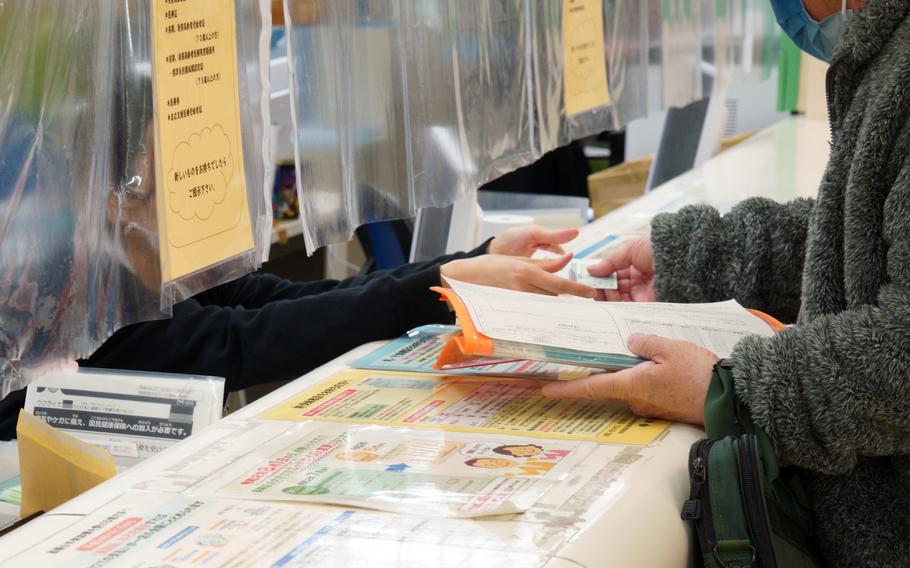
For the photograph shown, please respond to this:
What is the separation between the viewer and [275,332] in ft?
4.51

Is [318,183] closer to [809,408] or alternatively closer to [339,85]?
[339,85]

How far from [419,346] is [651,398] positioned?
36 centimetres

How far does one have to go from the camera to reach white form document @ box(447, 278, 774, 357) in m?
1.03

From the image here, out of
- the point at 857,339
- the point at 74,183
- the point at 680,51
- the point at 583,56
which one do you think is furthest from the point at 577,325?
the point at 680,51

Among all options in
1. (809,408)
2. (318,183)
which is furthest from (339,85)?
(809,408)

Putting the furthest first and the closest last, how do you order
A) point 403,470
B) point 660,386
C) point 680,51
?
point 680,51 < point 660,386 < point 403,470

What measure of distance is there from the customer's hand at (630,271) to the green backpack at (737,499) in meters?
0.50

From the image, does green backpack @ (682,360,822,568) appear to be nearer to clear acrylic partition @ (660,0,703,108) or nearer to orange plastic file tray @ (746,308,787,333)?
orange plastic file tray @ (746,308,787,333)

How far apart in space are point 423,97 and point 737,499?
2.35 ft

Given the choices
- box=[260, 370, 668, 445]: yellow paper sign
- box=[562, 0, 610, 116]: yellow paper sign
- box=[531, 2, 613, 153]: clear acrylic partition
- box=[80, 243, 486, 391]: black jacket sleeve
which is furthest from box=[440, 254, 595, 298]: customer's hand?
box=[562, 0, 610, 116]: yellow paper sign

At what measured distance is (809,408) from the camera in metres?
Result: 0.96

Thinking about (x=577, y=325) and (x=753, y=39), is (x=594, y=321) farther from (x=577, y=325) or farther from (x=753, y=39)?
(x=753, y=39)

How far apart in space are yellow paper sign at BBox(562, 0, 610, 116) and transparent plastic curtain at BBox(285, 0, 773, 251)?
0.07 feet

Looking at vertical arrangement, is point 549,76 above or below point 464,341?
above
